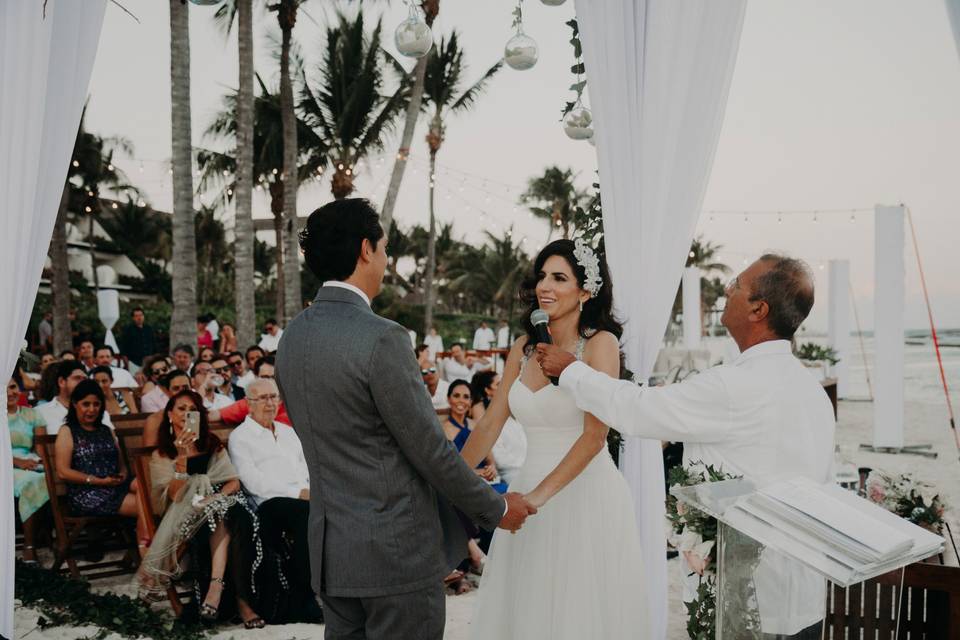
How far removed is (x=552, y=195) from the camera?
35.9 metres

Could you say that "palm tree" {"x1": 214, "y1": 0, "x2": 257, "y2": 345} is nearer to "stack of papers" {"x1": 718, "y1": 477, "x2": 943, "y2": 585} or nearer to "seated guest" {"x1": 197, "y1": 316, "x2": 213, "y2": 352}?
"seated guest" {"x1": 197, "y1": 316, "x2": 213, "y2": 352}

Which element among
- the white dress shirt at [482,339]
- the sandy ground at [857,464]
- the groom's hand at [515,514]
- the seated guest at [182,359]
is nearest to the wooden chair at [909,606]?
the sandy ground at [857,464]

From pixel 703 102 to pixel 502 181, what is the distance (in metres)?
18.7

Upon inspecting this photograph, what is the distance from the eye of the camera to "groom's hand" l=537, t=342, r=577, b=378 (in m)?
2.45

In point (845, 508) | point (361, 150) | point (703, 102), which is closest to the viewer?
point (845, 508)

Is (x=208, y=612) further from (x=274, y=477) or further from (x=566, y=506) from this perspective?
(x=566, y=506)

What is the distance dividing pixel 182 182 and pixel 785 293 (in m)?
9.07

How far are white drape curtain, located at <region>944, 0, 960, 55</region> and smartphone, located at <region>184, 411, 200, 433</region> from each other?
4.18 metres

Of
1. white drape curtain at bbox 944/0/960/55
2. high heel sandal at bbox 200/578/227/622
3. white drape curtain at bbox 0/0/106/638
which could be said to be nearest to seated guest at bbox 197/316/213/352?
high heel sandal at bbox 200/578/227/622

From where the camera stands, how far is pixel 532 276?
3.07 metres

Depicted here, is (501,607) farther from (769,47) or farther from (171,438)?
(769,47)

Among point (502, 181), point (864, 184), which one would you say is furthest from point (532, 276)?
point (502, 181)

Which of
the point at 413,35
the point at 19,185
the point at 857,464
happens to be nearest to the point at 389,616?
the point at 19,185

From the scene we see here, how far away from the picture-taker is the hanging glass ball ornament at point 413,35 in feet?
13.5
